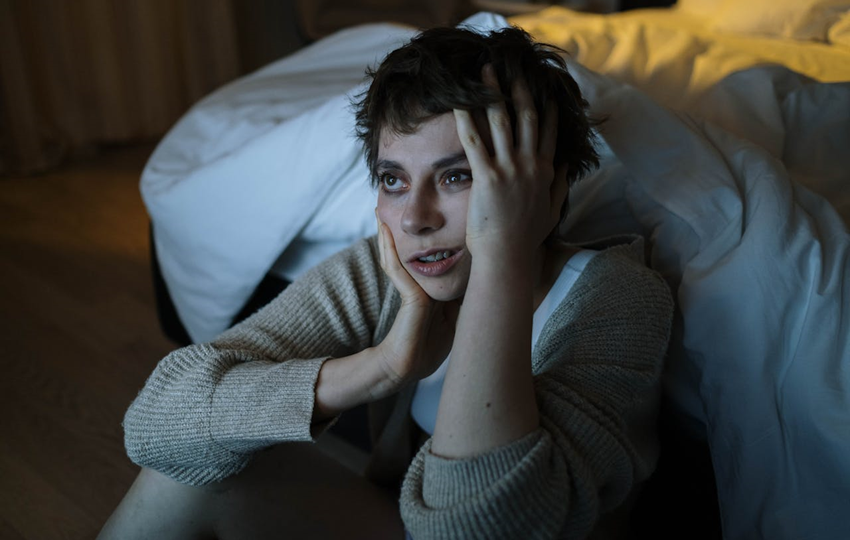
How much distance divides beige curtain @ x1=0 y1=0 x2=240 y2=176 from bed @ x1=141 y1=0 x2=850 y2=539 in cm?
153

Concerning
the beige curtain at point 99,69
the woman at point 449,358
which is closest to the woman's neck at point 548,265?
the woman at point 449,358

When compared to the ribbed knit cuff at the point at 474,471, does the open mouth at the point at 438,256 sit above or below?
above

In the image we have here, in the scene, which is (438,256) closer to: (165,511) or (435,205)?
(435,205)

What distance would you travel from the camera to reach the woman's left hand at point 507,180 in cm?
77

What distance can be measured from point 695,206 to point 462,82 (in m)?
0.41

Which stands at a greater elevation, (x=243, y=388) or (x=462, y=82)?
(x=462, y=82)

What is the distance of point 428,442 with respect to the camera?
0.78m

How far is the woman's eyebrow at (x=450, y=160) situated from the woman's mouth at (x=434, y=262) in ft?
0.31

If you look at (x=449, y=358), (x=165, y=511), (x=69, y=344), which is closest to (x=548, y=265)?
(x=449, y=358)

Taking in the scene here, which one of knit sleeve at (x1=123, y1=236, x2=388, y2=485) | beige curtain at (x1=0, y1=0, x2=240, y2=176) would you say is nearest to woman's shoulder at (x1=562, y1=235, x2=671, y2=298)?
knit sleeve at (x1=123, y1=236, x2=388, y2=485)

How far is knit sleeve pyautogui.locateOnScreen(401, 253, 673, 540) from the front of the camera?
70 centimetres

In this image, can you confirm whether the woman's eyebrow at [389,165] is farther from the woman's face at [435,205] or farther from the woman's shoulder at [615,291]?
the woman's shoulder at [615,291]

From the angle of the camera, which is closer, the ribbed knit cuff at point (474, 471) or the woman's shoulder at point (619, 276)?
the ribbed knit cuff at point (474, 471)

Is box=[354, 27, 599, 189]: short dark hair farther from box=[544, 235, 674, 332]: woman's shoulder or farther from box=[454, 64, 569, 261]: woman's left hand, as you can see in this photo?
box=[544, 235, 674, 332]: woman's shoulder
